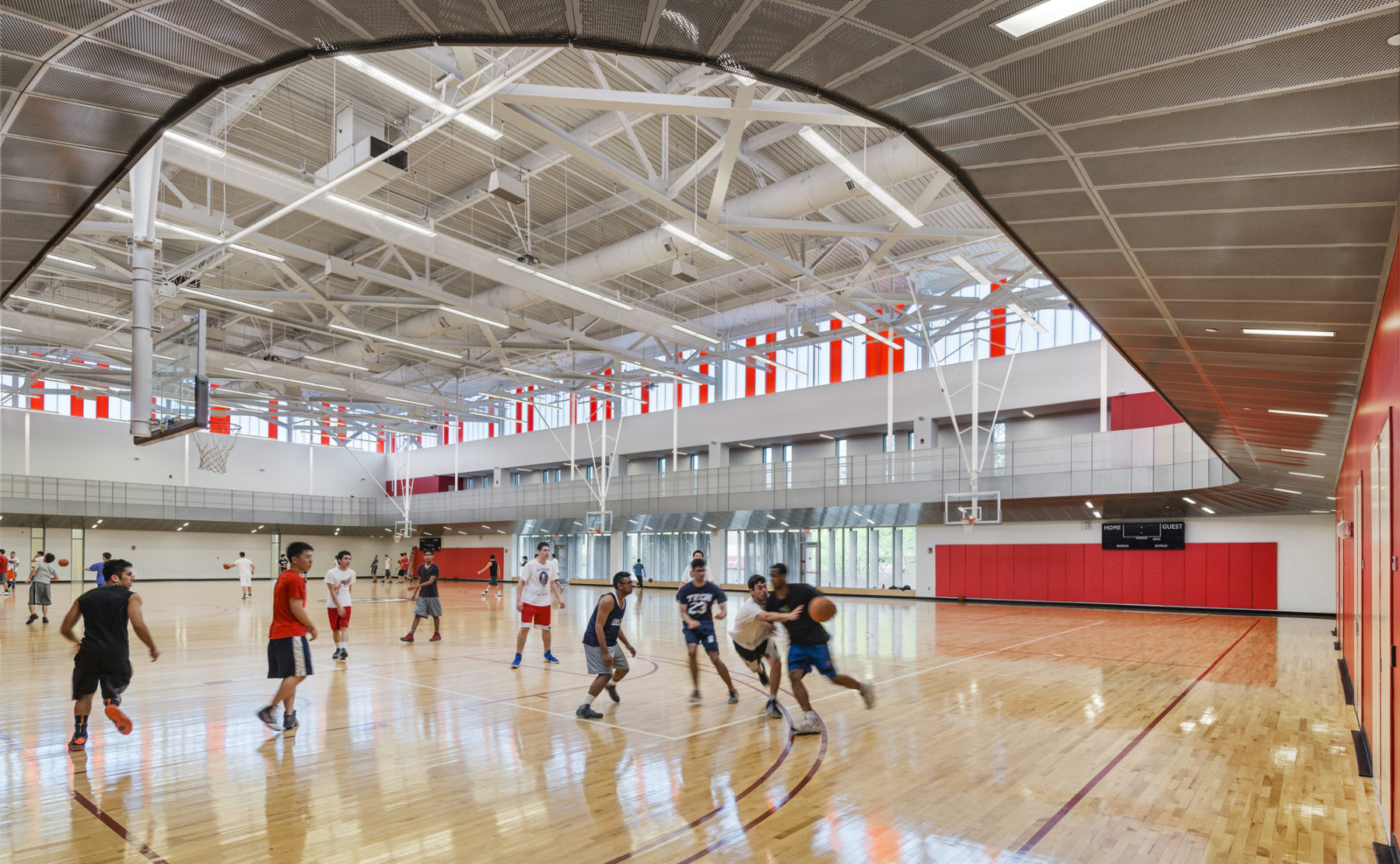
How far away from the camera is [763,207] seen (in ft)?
61.7

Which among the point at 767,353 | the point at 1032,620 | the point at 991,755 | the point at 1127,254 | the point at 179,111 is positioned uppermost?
the point at 767,353

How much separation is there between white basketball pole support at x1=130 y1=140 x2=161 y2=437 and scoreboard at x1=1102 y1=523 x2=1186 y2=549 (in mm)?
29257

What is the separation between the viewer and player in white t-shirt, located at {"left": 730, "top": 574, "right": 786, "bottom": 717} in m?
9.30

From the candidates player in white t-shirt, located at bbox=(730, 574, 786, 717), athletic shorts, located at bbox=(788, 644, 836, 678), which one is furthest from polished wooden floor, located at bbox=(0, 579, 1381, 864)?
athletic shorts, located at bbox=(788, 644, 836, 678)

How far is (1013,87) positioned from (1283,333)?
5.15 m

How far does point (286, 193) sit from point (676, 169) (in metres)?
8.41

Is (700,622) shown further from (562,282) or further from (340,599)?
(562,282)

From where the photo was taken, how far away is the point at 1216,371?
370 inches

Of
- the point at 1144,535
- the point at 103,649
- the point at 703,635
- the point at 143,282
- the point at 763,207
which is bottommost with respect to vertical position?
the point at 1144,535

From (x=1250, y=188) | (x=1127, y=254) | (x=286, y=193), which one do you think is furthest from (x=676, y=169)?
(x=1250, y=188)

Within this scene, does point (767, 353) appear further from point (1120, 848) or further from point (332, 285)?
point (1120, 848)

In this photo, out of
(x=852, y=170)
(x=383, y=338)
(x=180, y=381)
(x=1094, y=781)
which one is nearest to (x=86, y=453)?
(x=383, y=338)

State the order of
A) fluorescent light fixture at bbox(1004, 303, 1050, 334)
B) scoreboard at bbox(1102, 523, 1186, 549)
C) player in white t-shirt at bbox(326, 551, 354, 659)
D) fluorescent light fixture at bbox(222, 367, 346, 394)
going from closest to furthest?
player in white t-shirt at bbox(326, 551, 354, 659)
fluorescent light fixture at bbox(1004, 303, 1050, 334)
scoreboard at bbox(1102, 523, 1186, 549)
fluorescent light fixture at bbox(222, 367, 346, 394)

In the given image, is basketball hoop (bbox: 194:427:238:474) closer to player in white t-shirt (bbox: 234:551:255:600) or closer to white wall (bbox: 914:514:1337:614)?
player in white t-shirt (bbox: 234:551:255:600)
